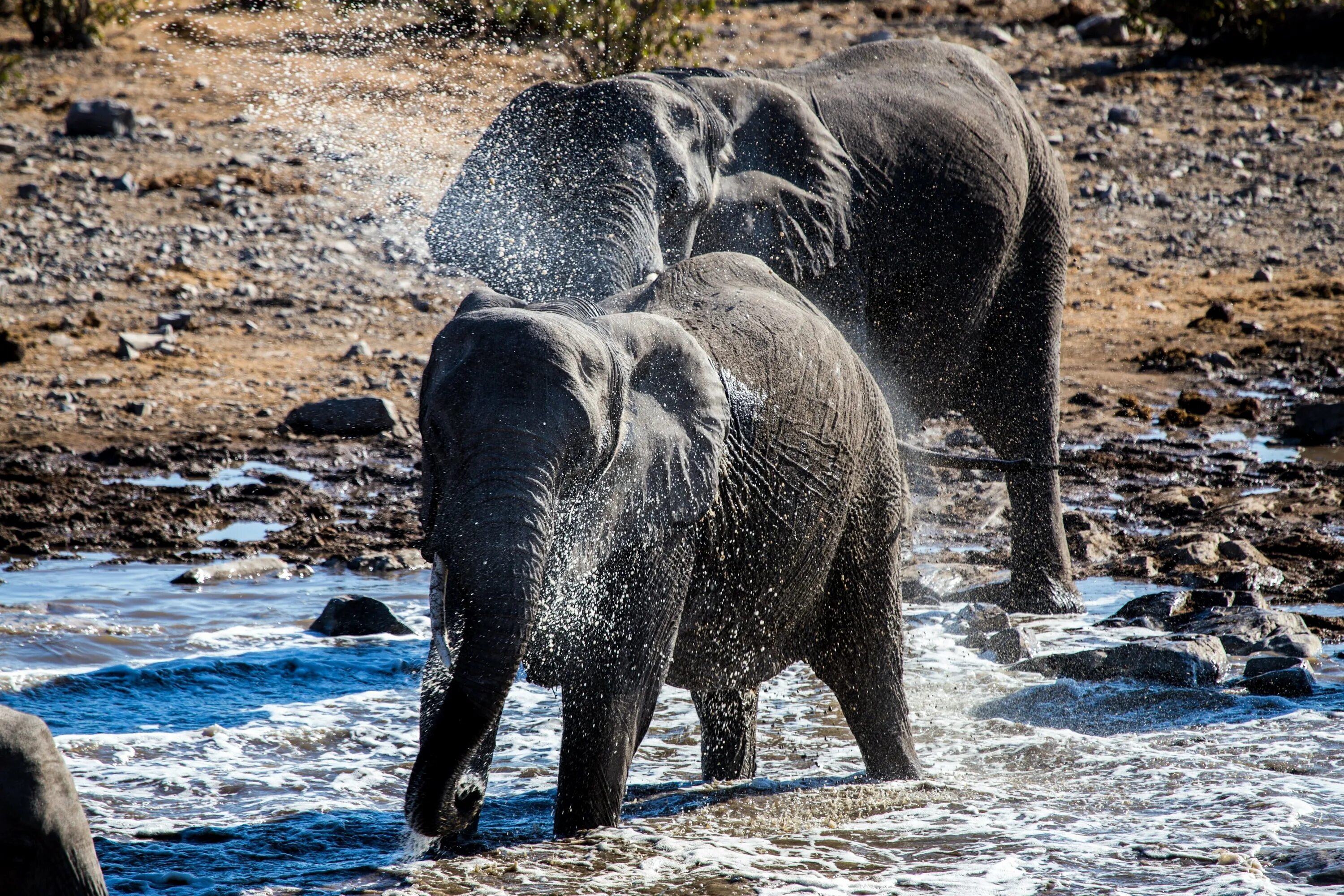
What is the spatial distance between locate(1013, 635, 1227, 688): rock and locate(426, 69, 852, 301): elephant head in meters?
1.93

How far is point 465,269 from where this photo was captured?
5.88 m

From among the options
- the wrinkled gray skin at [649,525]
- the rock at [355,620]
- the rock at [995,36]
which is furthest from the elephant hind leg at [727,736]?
the rock at [995,36]

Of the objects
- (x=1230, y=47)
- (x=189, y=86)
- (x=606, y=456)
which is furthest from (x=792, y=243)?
(x=1230, y=47)

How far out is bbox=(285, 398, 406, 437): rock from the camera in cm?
953

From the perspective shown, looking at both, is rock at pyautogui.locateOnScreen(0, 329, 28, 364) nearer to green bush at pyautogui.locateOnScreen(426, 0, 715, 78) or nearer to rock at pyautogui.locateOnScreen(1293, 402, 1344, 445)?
green bush at pyautogui.locateOnScreen(426, 0, 715, 78)

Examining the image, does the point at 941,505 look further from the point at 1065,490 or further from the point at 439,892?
the point at 439,892

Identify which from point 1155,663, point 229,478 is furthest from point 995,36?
point 1155,663

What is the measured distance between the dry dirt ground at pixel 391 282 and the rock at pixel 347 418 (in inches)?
4.3

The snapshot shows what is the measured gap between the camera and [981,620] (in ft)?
24.5

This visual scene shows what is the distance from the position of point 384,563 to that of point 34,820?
4572 mm

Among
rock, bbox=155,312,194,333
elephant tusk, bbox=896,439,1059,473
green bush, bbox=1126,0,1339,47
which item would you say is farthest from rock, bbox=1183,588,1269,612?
green bush, bbox=1126,0,1339,47

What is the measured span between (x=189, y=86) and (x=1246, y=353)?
10.1 metres

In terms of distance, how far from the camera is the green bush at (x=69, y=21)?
1752cm

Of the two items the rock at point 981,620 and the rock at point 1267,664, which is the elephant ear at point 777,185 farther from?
the rock at point 1267,664
